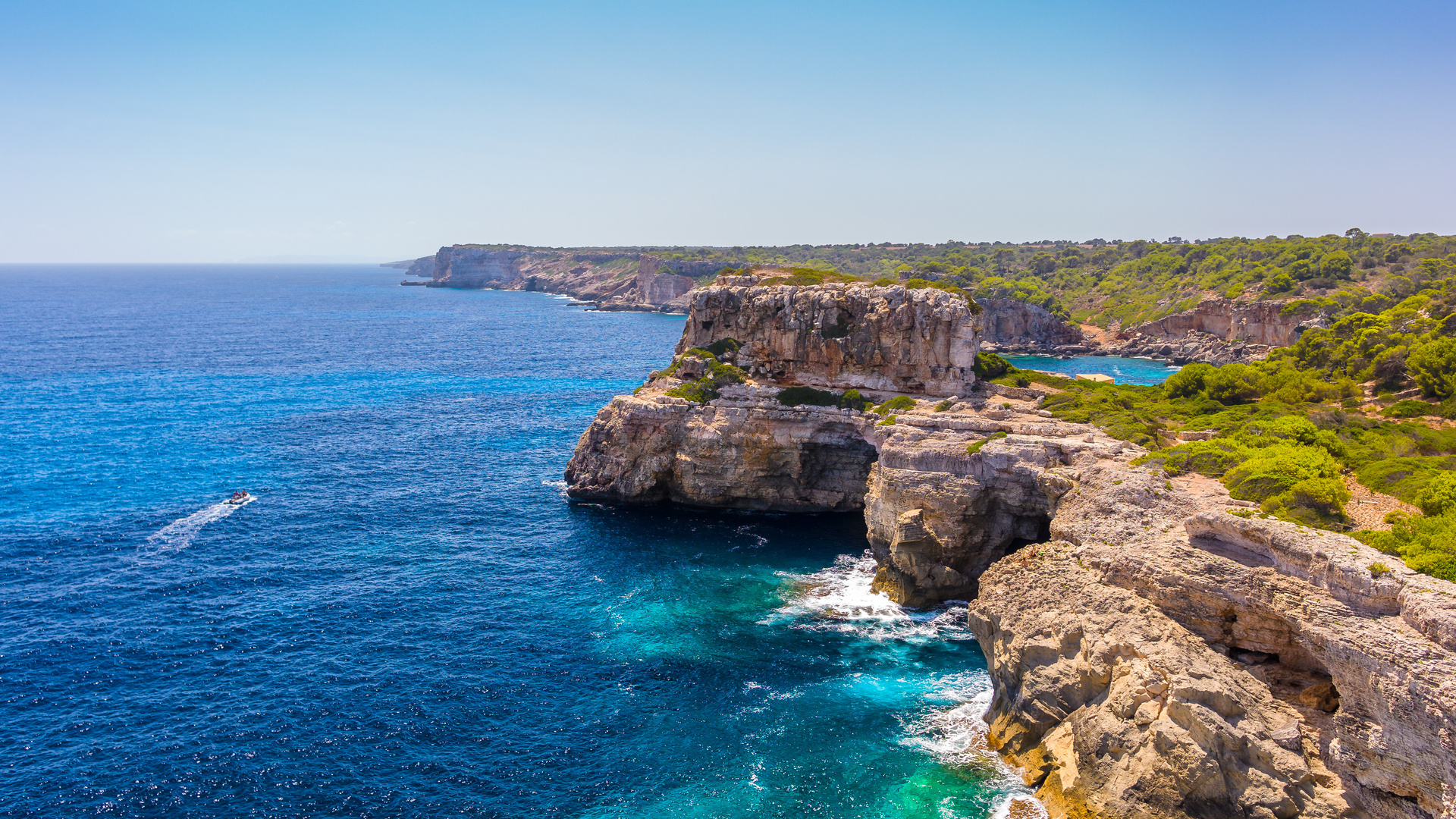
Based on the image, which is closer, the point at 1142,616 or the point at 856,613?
the point at 1142,616

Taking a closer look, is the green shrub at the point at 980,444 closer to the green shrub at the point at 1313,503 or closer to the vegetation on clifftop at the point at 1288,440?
the vegetation on clifftop at the point at 1288,440

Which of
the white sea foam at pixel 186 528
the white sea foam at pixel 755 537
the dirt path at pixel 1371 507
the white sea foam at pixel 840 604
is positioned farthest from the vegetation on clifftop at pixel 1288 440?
the white sea foam at pixel 186 528

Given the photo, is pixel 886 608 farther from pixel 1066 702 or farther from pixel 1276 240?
pixel 1276 240

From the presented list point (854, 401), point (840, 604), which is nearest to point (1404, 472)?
point (840, 604)

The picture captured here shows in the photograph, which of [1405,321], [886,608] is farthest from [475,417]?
[1405,321]

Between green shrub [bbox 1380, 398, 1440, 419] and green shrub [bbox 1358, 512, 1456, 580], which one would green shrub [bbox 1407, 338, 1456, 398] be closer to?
green shrub [bbox 1380, 398, 1440, 419]

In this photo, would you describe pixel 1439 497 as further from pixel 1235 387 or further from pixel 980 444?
pixel 1235 387
